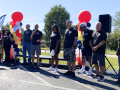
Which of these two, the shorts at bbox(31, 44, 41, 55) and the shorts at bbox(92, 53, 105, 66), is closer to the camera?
the shorts at bbox(92, 53, 105, 66)

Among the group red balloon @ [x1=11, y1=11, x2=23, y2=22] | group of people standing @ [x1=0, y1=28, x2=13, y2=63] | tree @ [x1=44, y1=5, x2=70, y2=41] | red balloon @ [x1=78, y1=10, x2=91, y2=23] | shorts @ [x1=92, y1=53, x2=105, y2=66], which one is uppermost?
tree @ [x1=44, y1=5, x2=70, y2=41]

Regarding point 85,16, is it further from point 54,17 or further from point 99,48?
point 54,17

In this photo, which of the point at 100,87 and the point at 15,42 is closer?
the point at 100,87

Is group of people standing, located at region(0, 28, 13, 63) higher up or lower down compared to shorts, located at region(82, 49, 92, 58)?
higher up

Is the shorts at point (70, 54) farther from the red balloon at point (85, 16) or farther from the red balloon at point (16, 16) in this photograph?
the red balloon at point (16, 16)

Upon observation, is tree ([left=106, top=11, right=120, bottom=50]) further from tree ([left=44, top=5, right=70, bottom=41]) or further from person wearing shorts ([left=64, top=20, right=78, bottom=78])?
person wearing shorts ([left=64, top=20, right=78, bottom=78])

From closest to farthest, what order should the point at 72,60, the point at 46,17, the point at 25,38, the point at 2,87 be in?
1. the point at 2,87
2. the point at 72,60
3. the point at 25,38
4. the point at 46,17

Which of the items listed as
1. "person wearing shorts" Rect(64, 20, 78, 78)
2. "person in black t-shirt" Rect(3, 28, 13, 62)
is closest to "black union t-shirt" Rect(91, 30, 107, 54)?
"person wearing shorts" Rect(64, 20, 78, 78)

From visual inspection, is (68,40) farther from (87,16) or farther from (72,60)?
(87,16)

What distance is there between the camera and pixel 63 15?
126 ft

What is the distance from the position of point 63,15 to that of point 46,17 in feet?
18.4

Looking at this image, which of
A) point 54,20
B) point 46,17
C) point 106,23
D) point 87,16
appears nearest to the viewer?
point 106,23

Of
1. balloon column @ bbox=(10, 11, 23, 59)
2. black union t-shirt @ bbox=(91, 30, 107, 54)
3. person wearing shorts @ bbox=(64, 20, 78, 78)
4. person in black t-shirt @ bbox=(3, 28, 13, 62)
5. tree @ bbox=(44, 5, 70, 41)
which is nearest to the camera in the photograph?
black union t-shirt @ bbox=(91, 30, 107, 54)

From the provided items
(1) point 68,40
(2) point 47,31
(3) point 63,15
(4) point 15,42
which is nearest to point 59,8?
(3) point 63,15
